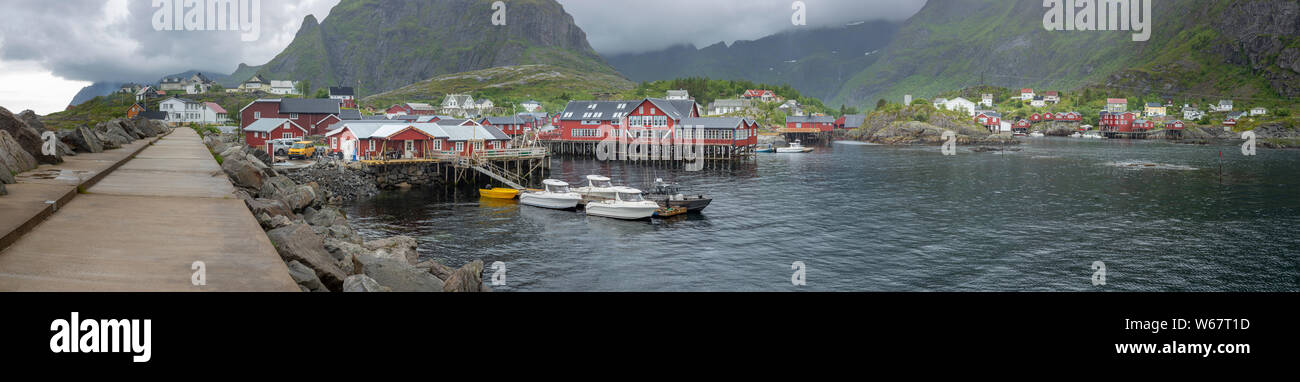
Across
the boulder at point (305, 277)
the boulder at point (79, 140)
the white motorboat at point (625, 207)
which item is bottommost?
the white motorboat at point (625, 207)

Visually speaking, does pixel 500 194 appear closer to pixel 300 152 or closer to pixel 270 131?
pixel 300 152

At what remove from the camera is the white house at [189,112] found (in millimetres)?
124569

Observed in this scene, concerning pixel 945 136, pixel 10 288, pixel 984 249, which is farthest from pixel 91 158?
pixel 945 136

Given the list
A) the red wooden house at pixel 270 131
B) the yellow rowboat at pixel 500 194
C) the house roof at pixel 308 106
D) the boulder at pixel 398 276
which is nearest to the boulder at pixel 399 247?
the boulder at pixel 398 276

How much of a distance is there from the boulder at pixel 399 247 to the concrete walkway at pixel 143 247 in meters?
8.00

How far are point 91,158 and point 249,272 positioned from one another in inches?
936

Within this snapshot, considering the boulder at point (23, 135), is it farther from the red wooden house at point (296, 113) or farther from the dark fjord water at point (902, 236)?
the red wooden house at point (296, 113)

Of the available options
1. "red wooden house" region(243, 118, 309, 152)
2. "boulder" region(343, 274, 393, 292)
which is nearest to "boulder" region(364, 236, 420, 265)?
"boulder" region(343, 274, 393, 292)

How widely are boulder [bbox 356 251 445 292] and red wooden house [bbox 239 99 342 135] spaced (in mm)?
92168

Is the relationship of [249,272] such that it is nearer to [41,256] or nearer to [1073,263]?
[41,256]

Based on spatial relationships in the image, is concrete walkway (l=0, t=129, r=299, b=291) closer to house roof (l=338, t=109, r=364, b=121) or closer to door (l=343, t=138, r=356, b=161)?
door (l=343, t=138, r=356, b=161)

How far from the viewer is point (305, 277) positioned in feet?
42.3
